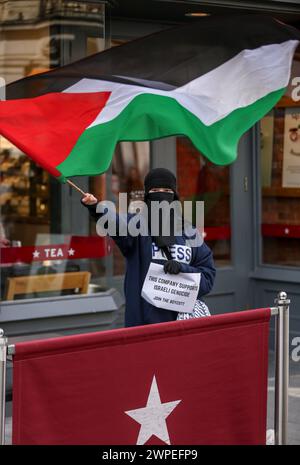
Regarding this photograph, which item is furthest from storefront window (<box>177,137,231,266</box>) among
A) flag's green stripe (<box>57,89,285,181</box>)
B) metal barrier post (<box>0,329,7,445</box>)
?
metal barrier post (<box>0,329,7,445</box>)

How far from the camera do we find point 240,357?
4727mm

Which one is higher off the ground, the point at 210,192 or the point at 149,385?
the point at 210,192

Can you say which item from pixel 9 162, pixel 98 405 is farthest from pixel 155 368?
pixel 9 162

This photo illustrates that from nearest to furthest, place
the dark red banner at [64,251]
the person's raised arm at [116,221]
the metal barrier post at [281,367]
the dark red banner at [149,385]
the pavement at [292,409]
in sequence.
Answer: the dark red banner at [149,385], the metal barrier post at [281,367], the person's raised arm at [116,221], the pavement at [292,409], the dark red banner at [64,251]

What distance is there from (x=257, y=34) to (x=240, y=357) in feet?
7.64

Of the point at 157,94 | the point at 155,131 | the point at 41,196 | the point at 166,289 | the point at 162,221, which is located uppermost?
the point at 157,94

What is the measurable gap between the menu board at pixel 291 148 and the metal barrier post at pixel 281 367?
4.02m

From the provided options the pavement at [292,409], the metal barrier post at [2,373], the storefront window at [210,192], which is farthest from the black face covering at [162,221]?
the storefront window at [210,192]

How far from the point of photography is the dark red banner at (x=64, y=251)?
7434mm

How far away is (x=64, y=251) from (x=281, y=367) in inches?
121

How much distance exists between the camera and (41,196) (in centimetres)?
771

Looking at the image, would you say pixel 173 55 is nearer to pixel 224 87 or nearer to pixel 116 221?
pixel 224 87

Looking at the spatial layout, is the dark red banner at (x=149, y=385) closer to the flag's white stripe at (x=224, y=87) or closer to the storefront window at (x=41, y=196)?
the flag's white stripe at (x=224, y=87)

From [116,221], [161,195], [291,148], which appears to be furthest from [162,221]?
[291,148]
